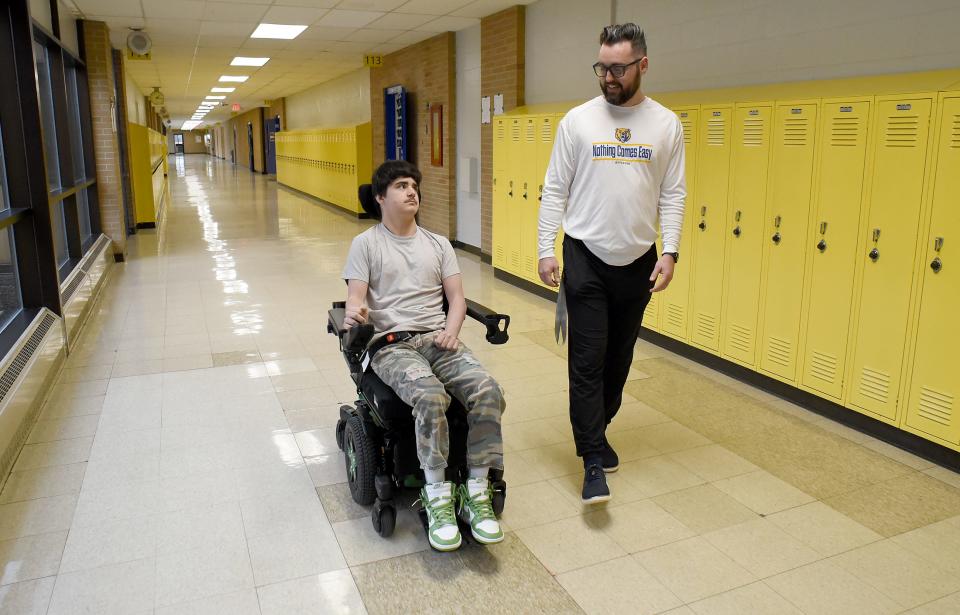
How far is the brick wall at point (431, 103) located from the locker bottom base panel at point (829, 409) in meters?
4.90

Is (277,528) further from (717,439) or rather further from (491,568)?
(717,439)

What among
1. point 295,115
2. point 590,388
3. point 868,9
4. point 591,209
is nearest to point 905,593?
point 590,388

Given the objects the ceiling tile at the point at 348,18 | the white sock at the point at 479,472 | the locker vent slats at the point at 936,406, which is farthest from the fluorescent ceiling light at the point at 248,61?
the locker vent slats at the point at 936,406

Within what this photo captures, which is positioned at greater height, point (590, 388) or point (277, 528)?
point (590, 388)

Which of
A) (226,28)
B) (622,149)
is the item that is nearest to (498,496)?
(622,149)

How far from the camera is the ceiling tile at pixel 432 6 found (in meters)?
6.74

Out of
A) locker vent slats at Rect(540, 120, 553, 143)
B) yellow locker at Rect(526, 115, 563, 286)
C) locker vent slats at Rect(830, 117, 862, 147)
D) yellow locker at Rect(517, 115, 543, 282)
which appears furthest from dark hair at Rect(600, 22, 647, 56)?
yellow locker at Rect(517, 115, 543, 282)

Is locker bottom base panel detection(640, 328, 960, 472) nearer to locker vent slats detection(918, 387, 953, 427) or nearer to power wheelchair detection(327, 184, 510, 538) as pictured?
locker vent slats detection(918, 387, 953, 427)

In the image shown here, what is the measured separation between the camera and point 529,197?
243 inches

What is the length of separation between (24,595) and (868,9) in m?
4.25

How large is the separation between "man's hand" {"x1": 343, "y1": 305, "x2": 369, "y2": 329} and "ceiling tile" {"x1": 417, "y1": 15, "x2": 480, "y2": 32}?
582 cm

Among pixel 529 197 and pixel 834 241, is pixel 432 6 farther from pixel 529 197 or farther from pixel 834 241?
pixel 834 241

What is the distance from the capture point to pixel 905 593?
6.98 feet

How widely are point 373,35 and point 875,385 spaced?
7317 millimetres
